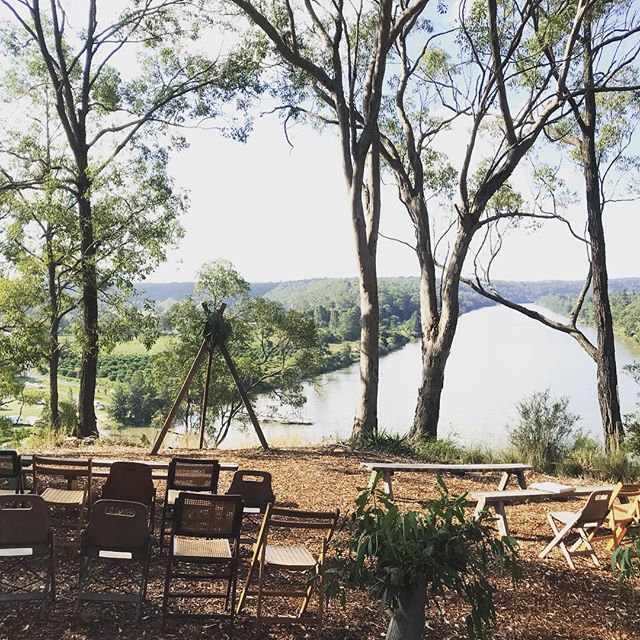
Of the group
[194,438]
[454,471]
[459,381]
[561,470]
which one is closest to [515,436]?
[561,470]

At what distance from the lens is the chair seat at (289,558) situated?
425 cm

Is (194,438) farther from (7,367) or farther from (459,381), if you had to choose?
(459,381)

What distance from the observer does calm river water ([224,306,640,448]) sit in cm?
1545

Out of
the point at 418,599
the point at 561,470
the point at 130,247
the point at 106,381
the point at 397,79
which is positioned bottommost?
the point at 106,381

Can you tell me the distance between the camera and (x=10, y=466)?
19.1ft

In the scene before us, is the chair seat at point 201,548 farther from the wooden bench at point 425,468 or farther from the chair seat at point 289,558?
the wooden bench at point 425,468

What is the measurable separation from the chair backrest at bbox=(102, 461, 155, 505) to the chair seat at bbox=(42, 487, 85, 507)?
230 millimetres

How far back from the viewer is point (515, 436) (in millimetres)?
12172

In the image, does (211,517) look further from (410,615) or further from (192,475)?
(192,475)

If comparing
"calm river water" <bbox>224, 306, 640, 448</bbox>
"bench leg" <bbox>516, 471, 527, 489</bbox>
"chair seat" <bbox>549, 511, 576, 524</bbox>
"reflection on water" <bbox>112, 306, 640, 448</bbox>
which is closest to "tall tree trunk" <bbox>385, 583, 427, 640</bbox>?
"chair seat" <bbox>549, 511, 576, 524</bbox>

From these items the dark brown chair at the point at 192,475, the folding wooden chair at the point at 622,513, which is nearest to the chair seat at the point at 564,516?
the folding wooden chair at the point at 622,513

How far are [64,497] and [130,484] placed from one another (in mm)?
636

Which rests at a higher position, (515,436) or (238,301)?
(238,301)

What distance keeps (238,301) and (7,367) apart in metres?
7.80
